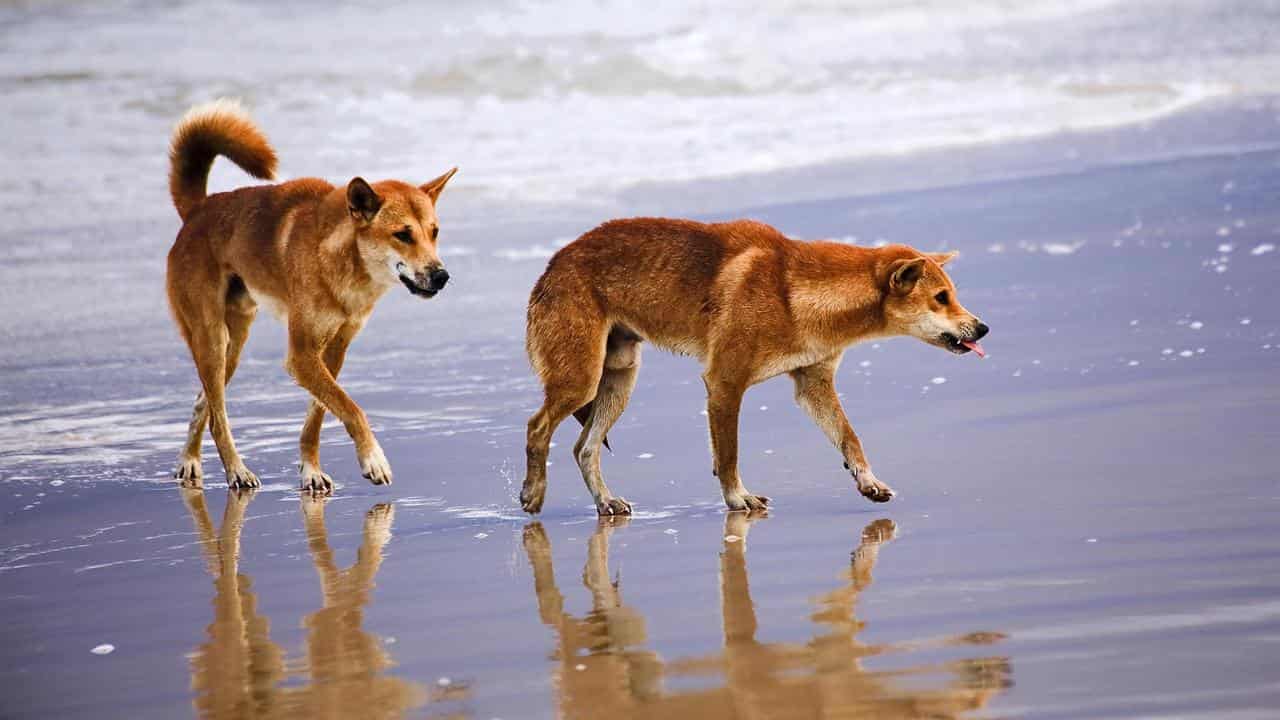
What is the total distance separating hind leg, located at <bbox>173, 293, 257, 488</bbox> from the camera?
834 centimetres

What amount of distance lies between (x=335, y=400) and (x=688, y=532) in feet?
6.84

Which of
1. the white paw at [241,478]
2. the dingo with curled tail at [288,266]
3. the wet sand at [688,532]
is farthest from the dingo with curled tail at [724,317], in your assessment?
the white paw at [241,478]

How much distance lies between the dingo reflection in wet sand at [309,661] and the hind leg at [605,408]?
103 centimetres

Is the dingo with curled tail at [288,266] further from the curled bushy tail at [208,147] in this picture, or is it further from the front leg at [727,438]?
the front leg at [727,438]

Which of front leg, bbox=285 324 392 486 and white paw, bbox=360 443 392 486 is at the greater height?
front leg, bbox=285 324 392 486

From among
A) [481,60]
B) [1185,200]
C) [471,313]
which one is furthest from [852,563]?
[481,60]

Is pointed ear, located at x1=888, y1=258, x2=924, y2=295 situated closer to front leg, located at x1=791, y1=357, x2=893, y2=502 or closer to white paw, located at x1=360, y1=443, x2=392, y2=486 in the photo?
front leg, located at x1=791, y1=357, x2=893, y2=502

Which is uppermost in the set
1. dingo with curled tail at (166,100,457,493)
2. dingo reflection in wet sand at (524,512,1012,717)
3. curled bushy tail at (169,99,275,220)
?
curled bushy tail at (169,99,275,220)

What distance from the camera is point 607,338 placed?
Answer: 24.6 feet

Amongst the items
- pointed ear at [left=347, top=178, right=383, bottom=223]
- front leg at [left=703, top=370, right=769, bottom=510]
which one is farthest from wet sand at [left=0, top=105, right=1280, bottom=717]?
pointed ear at [left=347, top=178, right=383, bottom=223]

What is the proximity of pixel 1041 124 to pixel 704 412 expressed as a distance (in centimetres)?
1292

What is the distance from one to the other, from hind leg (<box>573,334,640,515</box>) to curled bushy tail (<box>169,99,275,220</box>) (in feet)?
8.75

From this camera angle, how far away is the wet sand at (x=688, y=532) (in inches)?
187

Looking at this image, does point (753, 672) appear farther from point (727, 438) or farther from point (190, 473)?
point (190, 473)
